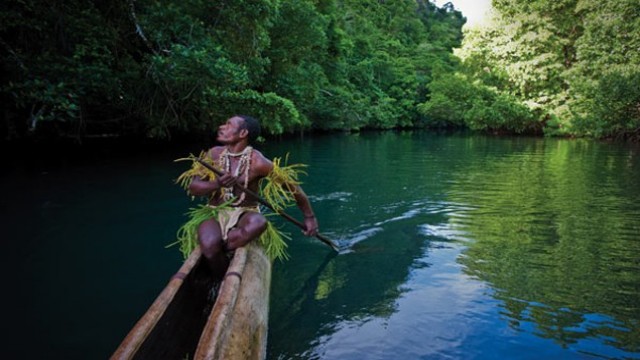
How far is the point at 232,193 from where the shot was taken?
149 inches

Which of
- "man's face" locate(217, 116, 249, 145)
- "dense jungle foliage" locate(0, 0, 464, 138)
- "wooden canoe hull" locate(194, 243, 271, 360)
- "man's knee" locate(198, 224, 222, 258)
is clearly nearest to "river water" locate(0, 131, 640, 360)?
"wooden canoe hull" locate(194, 243, 271, 360)

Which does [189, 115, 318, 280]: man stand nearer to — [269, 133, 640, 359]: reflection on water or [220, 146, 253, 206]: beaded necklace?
[220, 146, 253, 206]: beaded necklace

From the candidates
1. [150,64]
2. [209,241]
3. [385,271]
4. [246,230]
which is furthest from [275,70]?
[209,241]

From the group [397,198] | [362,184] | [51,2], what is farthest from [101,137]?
[397,198]

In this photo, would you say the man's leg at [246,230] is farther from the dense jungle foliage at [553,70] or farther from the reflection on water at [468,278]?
the dense jungle foliage at [553,70]

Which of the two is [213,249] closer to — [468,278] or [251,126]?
[251,126]

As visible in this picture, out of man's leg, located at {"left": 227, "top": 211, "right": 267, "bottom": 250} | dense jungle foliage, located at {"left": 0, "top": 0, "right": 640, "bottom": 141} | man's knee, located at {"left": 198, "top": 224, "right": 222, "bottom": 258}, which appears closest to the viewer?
man's knee, located at {"left": 198, "top": 224, "right": 222, "bottom": 258}

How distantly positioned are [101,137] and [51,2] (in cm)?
940

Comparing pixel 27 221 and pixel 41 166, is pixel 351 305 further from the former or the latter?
pixel 41 166

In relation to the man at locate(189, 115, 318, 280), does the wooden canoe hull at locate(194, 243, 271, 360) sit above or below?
below

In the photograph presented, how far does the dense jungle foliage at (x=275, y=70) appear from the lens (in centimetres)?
903

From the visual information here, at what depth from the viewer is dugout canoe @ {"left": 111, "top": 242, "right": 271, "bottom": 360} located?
6.64ft

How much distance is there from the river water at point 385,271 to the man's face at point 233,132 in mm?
1377

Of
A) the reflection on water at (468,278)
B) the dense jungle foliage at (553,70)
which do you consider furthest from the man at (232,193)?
the dense jungle foliage at (553,70)
